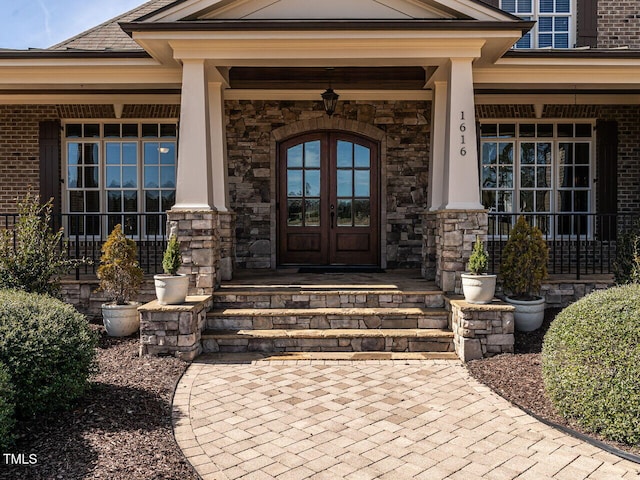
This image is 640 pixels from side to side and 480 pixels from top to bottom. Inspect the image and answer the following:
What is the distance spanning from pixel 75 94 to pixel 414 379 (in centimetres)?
678

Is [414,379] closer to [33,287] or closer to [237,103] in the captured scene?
[33,287]

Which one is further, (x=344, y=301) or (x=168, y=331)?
(x=344, y=301)

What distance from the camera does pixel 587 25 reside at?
8.25m

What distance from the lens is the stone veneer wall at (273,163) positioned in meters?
8.29

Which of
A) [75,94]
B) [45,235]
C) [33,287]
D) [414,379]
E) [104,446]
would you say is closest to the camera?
[104,446]

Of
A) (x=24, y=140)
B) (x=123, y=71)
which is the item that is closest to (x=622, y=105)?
(x=123, y=71)

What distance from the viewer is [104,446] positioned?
10.7ft

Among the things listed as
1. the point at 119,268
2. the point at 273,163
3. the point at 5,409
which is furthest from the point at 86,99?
the point at 5,409

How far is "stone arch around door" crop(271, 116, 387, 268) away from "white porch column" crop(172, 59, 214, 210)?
2300 millimetres

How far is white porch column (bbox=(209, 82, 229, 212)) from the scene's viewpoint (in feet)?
23.1

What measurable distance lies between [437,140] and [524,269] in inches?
89.7

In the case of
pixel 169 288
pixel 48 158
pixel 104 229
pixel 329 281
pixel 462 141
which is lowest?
pixel 329 281

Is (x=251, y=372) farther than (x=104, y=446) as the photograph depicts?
Yes

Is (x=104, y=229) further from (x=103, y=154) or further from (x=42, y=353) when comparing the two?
(x=42, y=353)
